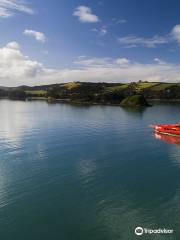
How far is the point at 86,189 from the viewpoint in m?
34.8

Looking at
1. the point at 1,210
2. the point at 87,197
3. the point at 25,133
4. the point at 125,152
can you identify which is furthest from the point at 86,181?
the point at 25,133

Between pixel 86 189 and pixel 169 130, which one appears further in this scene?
pixel 169 130

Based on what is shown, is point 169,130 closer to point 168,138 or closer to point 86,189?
point 168,138

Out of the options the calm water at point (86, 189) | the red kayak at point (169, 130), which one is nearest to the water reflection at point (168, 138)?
the red kayak at point (169, 130)

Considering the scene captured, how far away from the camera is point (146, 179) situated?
129 ft

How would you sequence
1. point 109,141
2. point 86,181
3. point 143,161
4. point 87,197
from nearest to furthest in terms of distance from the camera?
point 87,197 → point 86,181 → point 143,161 → point 109,141

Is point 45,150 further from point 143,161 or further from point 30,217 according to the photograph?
point 30,217

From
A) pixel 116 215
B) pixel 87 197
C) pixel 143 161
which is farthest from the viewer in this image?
pixel 143 161

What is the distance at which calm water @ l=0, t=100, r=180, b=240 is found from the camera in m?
26.2

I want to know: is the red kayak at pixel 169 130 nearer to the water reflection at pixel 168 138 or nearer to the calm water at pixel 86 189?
the water reflection at pixel 168 138

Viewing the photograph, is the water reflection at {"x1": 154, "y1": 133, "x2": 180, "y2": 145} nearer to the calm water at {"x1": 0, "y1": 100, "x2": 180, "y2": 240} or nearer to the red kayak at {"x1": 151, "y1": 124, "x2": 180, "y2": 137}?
the red kayak at {"x1": 151, "y1": 124, "x2": 180, "y2": 137}

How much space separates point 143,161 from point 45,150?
19.2m

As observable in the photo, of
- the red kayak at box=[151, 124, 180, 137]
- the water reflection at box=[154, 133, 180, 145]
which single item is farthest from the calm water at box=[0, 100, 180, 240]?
the red kayak at box=[151, 124, 180, 137]

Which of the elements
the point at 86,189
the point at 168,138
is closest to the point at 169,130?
the point at 168,138
